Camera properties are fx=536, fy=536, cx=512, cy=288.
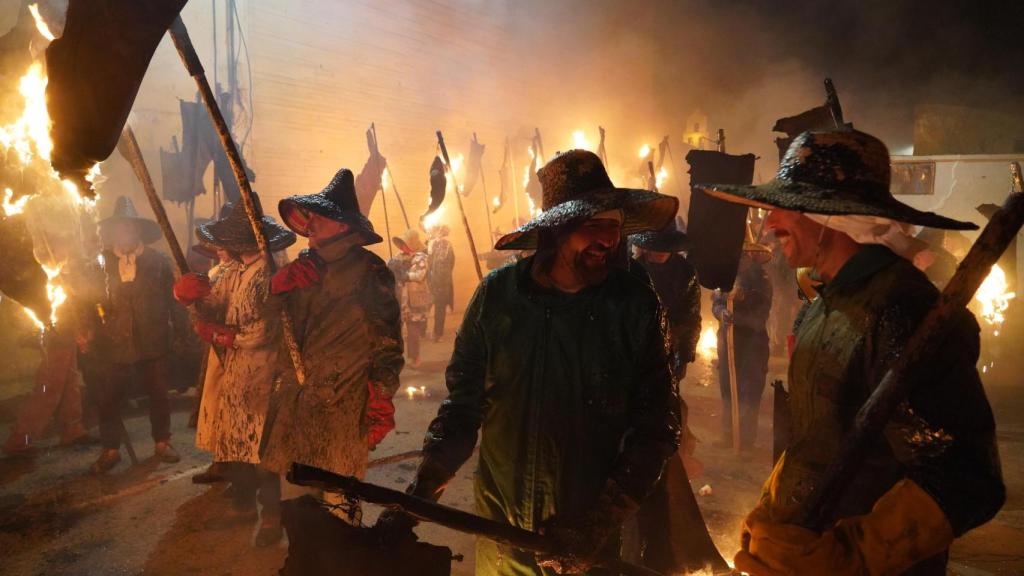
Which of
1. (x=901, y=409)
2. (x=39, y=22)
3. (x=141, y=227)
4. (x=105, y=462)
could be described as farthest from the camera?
(x=141, y=227)

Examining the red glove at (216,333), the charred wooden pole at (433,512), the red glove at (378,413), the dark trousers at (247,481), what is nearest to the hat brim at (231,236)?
the red glove at (216,333)

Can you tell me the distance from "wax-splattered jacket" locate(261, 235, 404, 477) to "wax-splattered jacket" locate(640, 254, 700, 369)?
269 cm

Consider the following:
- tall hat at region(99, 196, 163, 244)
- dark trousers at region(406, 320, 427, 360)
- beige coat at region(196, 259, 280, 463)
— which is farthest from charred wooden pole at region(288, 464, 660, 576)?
dark trousers at region(406, 320, 427, 360)

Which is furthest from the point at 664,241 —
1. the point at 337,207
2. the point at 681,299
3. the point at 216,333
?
the point at 216,333

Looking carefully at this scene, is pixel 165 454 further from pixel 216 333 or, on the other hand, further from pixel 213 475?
pixel 216 333

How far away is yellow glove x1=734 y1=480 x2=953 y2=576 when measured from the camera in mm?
1516

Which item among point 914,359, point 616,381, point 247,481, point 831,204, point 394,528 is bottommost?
point 247,481

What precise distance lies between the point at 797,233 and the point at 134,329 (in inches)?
277

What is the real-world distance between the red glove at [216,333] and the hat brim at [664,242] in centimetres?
390

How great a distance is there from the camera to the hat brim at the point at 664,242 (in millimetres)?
5266

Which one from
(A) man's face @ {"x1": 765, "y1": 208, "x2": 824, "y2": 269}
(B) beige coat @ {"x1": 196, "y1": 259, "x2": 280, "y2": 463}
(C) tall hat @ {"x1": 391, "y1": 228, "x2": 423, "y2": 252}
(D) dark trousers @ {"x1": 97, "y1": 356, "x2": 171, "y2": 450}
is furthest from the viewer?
(C) tall hat @ {"x1": 391, "y1": 228, "x2": 423, "y2": 252}

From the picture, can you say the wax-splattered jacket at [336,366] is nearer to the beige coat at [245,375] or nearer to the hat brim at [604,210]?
the beige coat at [245,375]

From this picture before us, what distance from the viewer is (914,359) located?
1.54 m

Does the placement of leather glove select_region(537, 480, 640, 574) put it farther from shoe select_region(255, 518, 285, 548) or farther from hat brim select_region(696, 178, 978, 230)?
shoe select_region(255, 518, 285, 548)
